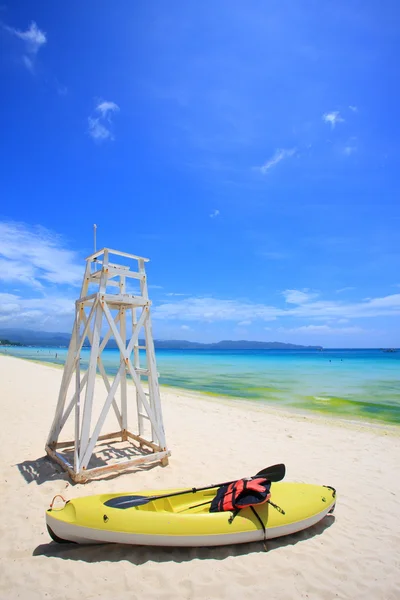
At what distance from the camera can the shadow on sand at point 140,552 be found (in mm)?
3959

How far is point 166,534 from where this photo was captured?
13.0ft

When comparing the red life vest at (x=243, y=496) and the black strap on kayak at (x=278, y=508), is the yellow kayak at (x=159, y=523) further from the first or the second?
the red life vest at (x=243, y=496)

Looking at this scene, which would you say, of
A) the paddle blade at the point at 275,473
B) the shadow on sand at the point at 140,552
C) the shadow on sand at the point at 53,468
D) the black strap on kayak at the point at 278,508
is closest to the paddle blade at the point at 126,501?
the shadow on sand at the point at 140,552

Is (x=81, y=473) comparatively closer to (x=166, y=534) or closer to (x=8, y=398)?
(x=166, y=534)

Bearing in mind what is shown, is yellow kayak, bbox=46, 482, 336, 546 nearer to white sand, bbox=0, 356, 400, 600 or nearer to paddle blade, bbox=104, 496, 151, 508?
paddle blade, bbox=104, 496, 151, 508

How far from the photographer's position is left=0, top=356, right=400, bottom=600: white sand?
3.60m

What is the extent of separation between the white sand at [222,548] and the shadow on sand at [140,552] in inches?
0.5

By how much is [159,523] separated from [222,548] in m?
0.91

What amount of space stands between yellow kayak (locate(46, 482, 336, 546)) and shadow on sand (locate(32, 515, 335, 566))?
14 cm

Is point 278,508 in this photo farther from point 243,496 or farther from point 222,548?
point 222,548

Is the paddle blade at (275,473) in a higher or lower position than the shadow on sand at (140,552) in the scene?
higher

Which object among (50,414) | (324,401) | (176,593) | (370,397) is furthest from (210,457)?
(370,397)

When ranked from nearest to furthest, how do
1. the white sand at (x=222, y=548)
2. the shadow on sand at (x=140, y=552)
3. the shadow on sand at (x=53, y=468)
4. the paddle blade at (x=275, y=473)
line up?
1. the white sand at (x=222, y=548)
2. the shadow on sand at (x=140, y=552)
3. the paddle blade at (x=275, y=473)
4. the shadow on sand at (x=53, y=468)

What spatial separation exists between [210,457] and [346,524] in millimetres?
3337
